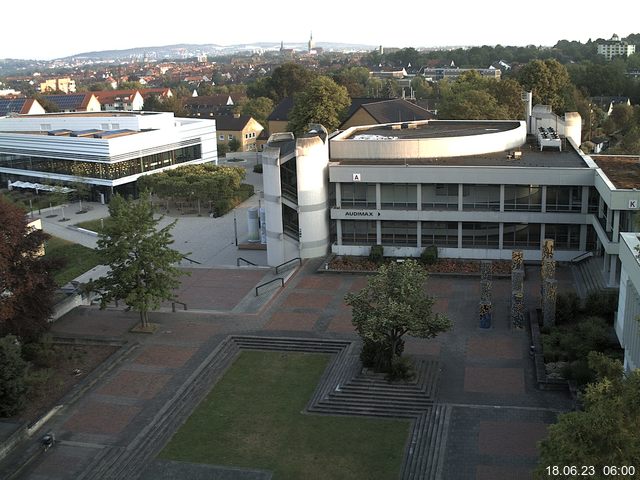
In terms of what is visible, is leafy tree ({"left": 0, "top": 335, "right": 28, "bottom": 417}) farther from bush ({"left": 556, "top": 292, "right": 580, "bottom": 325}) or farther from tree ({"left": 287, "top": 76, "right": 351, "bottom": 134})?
tree ({"left": 287, "top": 76, "right": 351, "bottom": 134})

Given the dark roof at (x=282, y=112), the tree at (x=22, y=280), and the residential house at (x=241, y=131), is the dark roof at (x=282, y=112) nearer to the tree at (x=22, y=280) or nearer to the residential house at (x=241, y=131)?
the residential house at (x=241, y=131)

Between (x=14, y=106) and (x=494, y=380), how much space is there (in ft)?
331

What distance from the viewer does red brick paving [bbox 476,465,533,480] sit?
20500mm

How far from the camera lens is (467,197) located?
39.9 m

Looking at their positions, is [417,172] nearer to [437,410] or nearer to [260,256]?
[260,256]

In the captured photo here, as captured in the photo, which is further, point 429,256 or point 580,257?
point 429,256

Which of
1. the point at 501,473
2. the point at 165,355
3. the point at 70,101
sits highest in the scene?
the point at 70,101

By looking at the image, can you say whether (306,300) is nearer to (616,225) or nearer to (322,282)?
(322,282)

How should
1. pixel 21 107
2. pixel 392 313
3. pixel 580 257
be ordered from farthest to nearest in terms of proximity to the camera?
pixel 21 107 → pixel 580 257 → pixel 392 313

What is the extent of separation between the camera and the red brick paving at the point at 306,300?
34.8 meters

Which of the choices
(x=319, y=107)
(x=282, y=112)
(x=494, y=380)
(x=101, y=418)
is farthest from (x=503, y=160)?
(x=282, y=112)

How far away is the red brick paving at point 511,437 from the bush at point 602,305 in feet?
30.0

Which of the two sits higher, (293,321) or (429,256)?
(429,256)

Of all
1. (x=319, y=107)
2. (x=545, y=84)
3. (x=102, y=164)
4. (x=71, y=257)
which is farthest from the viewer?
(x=545, y=84)
